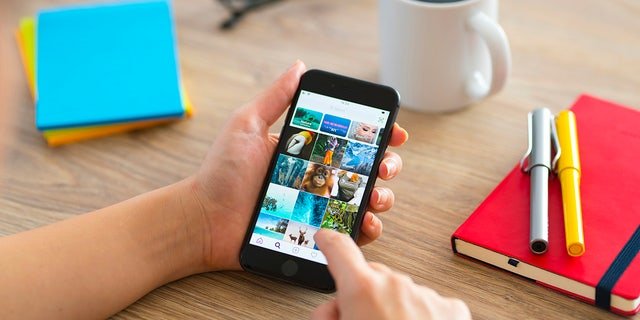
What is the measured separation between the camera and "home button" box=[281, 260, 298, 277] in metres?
0.78

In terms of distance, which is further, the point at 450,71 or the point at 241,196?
the point at 450,71

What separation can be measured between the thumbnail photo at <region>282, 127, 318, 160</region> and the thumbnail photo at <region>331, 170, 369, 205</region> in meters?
0.04

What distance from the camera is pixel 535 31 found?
113cm

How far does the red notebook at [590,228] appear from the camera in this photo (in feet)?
2.47

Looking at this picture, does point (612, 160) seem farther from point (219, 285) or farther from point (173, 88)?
point (173, 88)

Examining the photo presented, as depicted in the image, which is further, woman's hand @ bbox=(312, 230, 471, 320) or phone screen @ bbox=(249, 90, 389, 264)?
phone screen @ bbox=(249, 90, 389, 264)

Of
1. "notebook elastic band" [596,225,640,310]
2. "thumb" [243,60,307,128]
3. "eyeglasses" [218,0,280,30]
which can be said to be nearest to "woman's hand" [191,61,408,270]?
"thumb" [243,60,307,128]

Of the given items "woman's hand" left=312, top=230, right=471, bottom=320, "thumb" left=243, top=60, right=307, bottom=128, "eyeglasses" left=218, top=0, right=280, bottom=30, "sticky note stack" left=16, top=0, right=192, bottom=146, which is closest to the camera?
"woman's hand" left=312, top=230, right=471, bottom=320

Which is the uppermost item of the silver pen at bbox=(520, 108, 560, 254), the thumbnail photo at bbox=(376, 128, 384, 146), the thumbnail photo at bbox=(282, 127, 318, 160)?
the thumbnail photo at bbox=(282, 127, 318, 160)

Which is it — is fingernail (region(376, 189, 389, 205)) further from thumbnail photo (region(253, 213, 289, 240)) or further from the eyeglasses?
the eyeglasses

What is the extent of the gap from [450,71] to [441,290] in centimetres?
Answer: 30

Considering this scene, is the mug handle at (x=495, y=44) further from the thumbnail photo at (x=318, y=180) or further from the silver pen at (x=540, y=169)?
the thumbnail photo at (x=318, y=180)

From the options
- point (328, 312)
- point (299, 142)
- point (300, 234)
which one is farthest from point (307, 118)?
point (328, 312)

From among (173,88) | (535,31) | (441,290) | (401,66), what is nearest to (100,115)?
(173,88)
